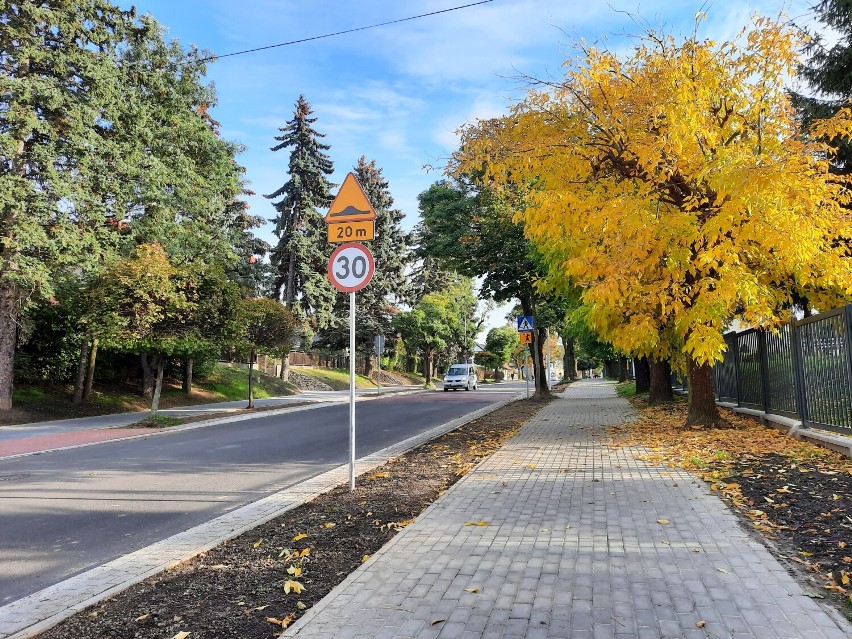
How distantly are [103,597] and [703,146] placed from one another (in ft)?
32.0

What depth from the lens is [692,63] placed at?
9.20m

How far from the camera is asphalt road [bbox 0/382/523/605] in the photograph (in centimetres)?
493

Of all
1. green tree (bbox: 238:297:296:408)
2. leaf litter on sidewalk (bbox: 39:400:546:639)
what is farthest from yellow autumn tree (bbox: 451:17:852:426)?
green tree (bbox: 238:297:296:408)

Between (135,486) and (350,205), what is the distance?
15.8 feet

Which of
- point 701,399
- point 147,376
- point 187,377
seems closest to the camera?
point 701,399

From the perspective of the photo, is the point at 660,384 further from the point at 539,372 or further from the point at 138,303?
the point at 138,303

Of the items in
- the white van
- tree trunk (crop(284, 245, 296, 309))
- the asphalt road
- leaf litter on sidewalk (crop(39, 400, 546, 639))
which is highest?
tree trunk (crop(284, 245, 296, 309))

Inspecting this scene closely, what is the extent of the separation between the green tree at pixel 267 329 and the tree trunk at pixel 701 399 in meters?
14.7

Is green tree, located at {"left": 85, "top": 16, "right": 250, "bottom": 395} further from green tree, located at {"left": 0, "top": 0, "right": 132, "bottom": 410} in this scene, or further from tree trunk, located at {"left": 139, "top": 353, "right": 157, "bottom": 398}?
green tree, located at {"left": 0, "top": 0, "right": 132, "bottom": 410}

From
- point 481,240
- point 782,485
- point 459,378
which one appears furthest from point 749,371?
point 459,378

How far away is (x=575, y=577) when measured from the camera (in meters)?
3.71

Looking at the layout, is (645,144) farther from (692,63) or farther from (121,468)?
(121,468)

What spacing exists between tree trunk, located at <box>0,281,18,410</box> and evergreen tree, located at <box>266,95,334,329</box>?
2044 centimetres

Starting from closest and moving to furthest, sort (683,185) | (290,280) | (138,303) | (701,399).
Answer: (683,185) < (701,399) < (138,303) < (290,280)
